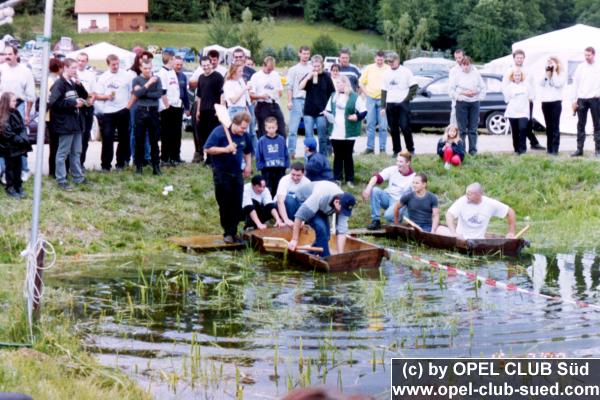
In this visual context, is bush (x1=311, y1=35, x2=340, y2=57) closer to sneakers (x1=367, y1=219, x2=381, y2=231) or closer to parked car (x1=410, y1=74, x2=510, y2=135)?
parked car (x1=410, y1=74, x2=510, y2=135)

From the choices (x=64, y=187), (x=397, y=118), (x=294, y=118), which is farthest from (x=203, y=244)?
(x=397, y=118)

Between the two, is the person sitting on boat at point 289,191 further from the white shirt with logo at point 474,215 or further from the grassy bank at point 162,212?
the white shirt with logo at point 474,215

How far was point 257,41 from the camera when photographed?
227 feet

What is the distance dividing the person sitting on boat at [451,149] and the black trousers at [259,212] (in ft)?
16.2

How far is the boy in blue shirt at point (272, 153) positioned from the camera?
19.0m

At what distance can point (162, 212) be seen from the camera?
19594 mm

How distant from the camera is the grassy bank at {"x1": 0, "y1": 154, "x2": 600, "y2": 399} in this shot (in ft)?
42.2

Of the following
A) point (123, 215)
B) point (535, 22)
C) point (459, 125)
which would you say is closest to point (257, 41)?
point (535, 22)

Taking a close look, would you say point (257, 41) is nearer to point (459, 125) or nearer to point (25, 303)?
point (459, 125)

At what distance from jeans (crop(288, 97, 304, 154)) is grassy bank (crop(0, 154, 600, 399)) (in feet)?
4.62

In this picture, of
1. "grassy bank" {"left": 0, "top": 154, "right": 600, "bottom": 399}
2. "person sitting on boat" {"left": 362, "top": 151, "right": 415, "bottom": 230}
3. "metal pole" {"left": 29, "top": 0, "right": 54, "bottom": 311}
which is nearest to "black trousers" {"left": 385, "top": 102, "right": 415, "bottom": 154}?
"grassy bank" {"left": 0, "top": 154, "right": 600, "bottom": 399}

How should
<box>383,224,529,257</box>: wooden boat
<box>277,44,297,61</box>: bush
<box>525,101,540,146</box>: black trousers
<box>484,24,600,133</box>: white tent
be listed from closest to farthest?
1. <box>383,224,529,257</box>: wooden boat
2. <box>525,101,540,146</box>: black trousers
3. <box>484,24,600,133</box>: white tent
4. <box>277,44,297,61</box>: bush

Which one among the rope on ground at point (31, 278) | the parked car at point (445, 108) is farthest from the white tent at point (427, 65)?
the rope on ground at point (31, 278)

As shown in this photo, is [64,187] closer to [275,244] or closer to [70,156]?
[70,156]
